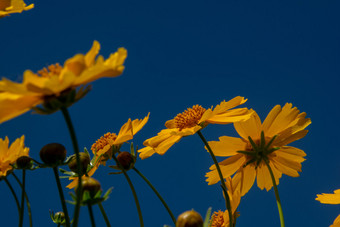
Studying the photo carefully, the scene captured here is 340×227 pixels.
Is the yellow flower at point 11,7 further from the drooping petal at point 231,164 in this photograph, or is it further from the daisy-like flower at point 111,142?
the drooping petal at point 231,164

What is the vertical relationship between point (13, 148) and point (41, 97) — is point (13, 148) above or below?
above

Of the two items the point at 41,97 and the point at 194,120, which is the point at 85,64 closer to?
the point at 41,97

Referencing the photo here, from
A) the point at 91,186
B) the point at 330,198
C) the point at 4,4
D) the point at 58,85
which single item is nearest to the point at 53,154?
the point at 91,186

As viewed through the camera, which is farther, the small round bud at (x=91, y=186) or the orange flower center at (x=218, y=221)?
the orange flower center at (x=218, y=221)

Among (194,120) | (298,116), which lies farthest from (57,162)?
(298,116)

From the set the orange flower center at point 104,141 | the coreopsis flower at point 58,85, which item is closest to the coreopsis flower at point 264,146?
the orange flower center at point 104,141

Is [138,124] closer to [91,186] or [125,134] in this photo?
[125,134]

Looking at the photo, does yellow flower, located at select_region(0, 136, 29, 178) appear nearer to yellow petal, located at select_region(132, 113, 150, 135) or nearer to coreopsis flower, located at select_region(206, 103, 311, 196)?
yellow petal, located at select_region(132, 113, 150, 135)
